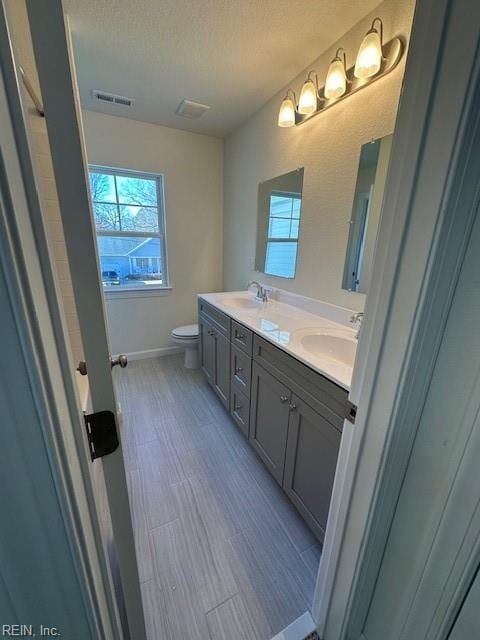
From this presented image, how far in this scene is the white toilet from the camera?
2.86 metres

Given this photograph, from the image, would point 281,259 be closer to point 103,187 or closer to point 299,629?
point 103,187

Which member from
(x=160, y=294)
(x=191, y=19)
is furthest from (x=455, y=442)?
(x=160, y=294)

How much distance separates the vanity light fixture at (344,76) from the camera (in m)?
1.27

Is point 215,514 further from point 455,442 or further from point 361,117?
point 361,117

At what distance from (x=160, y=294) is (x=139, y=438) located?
173cm

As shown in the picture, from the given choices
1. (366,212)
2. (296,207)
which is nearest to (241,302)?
(296,207)

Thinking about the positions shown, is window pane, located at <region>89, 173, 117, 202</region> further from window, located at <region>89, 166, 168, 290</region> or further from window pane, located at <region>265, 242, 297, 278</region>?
window pane, located at <region>265, 242, 297, 278</region>

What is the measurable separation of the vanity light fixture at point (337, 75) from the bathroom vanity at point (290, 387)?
53.5 inches

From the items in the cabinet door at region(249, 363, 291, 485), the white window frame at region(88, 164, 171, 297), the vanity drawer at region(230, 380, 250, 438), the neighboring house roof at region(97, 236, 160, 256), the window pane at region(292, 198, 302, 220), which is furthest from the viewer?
the neighboring house roof at region(97, 236, 160, 256)

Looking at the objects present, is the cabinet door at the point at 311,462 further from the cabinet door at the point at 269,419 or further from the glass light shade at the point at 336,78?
the glass light shade at the point at 336,78

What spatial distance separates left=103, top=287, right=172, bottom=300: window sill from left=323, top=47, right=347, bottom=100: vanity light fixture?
7.85ft

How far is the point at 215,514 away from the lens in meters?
1.44

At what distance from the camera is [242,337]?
179cm

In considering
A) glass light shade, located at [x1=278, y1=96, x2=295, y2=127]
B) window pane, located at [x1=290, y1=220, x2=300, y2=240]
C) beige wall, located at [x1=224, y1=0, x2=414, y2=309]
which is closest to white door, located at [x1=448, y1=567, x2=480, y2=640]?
beige wall, located at [x1=224, y1=0, x2=414, y2=309]
